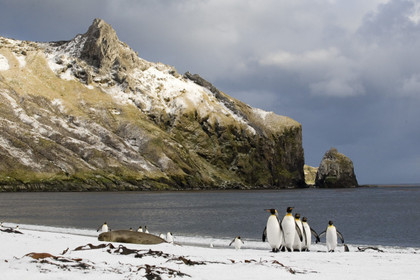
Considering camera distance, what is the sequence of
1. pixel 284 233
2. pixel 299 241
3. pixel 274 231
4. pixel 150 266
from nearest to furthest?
pixel 150 266
pixel 274 231
pixel 284 233
pixel 299 241

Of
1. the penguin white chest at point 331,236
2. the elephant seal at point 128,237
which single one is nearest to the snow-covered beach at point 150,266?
the elephant seal at point 128,237

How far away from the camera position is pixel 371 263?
659 inches

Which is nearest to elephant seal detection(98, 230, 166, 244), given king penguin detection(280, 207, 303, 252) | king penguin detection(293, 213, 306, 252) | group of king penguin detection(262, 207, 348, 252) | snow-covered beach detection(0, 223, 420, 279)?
snow-covered beach detection(0, 223, 420, 279)

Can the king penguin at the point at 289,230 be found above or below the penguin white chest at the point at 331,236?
above

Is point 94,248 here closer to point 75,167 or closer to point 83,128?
point 75,167

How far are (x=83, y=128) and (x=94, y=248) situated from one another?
18574cm

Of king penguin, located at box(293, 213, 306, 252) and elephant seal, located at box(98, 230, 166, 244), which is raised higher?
elephant seal, located at box(98, 230, 166, 244)

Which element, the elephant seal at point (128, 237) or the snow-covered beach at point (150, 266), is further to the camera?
the elephant seal at point (128, 237)

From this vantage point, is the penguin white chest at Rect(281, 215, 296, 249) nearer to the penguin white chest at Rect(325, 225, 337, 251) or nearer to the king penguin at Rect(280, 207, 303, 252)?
the king penguin at Rect(280, 207, 303, 252)

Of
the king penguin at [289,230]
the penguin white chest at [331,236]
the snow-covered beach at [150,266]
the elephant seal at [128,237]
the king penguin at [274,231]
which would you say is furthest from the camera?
the penguin white chest at [331,236]

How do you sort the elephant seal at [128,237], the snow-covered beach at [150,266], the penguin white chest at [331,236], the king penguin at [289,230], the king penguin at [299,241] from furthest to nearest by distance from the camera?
the penguin white chest at [331,236], the king penguin at [299,241], the king penguin at [289,230], the elephant seal at [128,237], the snow-covered beach at [150,266]

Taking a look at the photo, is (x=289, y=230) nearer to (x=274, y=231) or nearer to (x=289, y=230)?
(x=289, y=230)

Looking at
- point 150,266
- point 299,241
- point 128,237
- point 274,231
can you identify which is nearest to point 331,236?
point 299,241

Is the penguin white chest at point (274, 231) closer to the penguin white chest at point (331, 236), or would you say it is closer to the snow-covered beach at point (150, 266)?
the snow-covered beach at point (150, 266)
